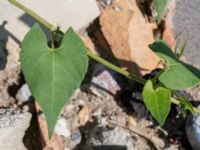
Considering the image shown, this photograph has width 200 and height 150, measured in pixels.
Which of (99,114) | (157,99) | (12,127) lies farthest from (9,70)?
(157,99)

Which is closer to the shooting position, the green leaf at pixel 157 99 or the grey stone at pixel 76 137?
the green leaf at pixel 157 99

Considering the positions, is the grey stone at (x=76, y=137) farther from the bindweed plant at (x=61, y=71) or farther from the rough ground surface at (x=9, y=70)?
the bindweed plant at (x=61, y=71)

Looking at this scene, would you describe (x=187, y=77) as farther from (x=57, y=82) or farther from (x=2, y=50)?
(x=2, y=50)

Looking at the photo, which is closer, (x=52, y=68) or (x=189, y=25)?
(x=52, y=68)

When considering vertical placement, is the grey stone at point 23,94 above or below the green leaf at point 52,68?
below

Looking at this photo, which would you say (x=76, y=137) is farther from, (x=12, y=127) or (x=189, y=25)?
(x=189, y=25)

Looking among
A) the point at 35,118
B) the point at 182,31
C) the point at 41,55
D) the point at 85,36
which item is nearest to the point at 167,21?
the point at 182,31

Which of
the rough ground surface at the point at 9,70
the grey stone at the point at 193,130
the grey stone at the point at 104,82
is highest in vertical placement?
the rough ground surface at the point at 9,70

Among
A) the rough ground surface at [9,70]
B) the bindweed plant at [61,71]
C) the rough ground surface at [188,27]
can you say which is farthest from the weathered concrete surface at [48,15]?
the bindweed plant at [61,71]
